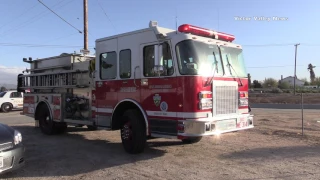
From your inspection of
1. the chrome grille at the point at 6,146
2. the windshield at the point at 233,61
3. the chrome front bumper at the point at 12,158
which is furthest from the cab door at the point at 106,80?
the chrome grille at the point at 6,146

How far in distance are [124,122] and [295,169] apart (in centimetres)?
398

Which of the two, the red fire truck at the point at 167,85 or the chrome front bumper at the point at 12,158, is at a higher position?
the red fire truck at the point at 167,85

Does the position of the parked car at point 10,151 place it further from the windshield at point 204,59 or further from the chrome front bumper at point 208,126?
the windshield at point 204,59

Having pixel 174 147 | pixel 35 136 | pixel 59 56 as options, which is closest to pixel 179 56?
pixel 174 147

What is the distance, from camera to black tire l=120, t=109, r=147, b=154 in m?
7.27

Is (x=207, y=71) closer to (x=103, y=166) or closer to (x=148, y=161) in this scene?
(x=148, y=161)

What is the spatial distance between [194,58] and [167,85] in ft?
2.69

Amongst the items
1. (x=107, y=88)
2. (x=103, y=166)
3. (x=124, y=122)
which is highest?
(x=107, y=88)

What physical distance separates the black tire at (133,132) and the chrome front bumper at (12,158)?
2509 mm

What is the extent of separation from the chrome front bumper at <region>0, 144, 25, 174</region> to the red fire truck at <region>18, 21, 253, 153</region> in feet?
A: 8.36

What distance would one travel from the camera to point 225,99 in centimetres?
711

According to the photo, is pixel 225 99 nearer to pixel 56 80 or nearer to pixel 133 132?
pixel 133 132

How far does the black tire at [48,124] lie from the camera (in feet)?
35.2

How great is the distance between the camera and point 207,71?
6.81m
